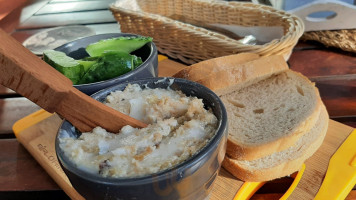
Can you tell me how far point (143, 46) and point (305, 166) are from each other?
0.63 metres

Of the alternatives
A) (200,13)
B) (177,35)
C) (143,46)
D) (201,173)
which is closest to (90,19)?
(200,13)

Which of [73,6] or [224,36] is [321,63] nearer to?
[224,36]

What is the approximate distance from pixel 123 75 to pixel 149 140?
30 cm

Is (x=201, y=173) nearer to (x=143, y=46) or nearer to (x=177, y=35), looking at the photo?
(x=143, y=46)

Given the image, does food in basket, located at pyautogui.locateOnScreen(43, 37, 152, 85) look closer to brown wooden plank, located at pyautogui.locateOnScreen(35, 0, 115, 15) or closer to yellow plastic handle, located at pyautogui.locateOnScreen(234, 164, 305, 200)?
yellow plastic handle, located at pyautogui.locateOnScreen(234, 164, 305, 200)

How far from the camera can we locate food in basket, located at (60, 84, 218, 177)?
0.61 m

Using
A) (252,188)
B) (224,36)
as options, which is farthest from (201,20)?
(252,188)

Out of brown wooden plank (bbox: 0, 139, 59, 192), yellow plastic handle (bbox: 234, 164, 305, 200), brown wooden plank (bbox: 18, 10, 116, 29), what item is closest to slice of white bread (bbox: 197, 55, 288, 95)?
yellow plastic handle (bbox: 234, 164, 305, 200)

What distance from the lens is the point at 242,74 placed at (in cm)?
113

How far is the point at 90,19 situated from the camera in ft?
7.50

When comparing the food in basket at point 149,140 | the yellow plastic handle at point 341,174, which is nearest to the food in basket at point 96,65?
the food in basket at point 149,140

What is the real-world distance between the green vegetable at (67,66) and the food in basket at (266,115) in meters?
0.35

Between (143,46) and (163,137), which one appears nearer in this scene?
(163,137)

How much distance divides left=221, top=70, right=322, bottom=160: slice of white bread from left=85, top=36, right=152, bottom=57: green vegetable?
36 centimetres
